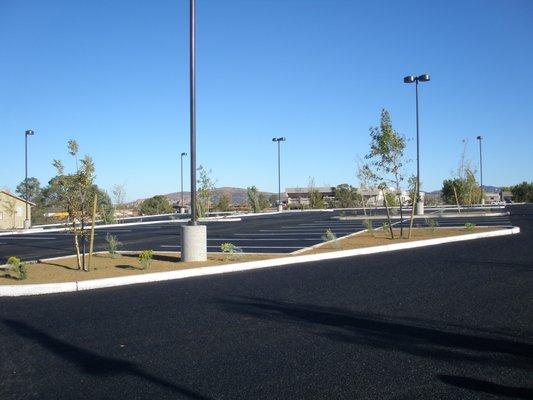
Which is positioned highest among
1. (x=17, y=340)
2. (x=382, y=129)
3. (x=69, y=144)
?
(x=382, y=129)

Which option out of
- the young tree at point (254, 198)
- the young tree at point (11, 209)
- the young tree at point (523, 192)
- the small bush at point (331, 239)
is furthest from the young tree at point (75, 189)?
the young tree at point (523, 192)

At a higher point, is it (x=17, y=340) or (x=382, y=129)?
(x=382, y=129)

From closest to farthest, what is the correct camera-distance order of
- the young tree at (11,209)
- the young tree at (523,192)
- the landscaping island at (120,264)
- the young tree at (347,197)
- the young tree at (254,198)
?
1. the landscaping island at (120,264)
2. the young tree at (11,209)
3. the young tree at (254,198)
4. the young tree at (347,197)
5. the young tree at (523,192)

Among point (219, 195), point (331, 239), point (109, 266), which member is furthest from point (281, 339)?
Answer: point (219, 195)

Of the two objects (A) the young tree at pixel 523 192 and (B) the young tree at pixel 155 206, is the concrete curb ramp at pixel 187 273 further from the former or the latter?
(A) the young tree at pixel 523 192

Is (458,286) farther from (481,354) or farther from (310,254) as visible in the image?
(310,254)

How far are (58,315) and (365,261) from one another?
7738 mm

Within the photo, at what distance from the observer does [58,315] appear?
27.4 feet

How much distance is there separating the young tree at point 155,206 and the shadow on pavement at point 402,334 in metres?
57.5

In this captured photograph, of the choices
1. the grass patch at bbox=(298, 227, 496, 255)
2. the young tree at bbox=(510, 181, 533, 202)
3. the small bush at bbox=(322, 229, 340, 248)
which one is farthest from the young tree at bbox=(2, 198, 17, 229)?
the young tree at bbox=(510, 181, 533, 202)

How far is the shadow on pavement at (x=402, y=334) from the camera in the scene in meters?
5.82

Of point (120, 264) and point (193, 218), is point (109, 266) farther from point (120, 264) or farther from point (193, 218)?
point (193, 218)

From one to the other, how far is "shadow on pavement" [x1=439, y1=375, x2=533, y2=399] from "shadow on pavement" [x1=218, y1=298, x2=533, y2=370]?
57cm

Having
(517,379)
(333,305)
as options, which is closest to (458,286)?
(333,305)
